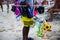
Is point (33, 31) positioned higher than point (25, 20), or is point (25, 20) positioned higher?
point (25, 20)

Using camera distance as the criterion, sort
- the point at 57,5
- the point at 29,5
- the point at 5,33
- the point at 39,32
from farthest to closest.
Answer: the point at 57,5 → the point at 5,33 → the point at 39,32 → the point at 29,5

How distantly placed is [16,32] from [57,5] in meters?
2.03

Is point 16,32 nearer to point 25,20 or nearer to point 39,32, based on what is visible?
point 39,32

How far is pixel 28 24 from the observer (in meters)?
4.30

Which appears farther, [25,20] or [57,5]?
[57,5]

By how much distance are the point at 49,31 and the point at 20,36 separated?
101 centimetres

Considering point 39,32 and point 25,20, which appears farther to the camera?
point 39,32

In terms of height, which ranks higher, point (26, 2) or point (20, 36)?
point (26, 2)

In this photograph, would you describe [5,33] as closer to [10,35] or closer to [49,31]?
[10,35]

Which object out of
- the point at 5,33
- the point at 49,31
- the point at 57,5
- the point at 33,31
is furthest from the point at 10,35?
the point at 57,5

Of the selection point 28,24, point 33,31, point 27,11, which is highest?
point 27,11

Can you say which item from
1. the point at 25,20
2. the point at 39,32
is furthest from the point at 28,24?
the point at 39,32

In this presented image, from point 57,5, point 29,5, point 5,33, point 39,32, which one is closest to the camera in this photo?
point 29,5

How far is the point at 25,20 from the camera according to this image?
4262 mm
